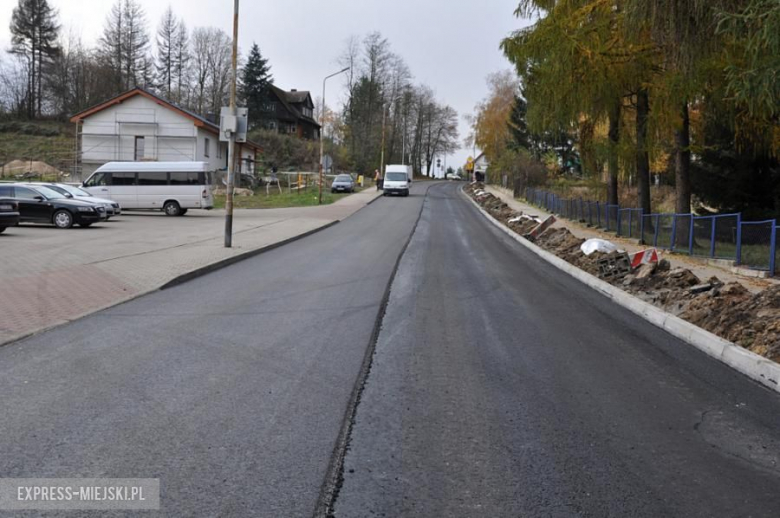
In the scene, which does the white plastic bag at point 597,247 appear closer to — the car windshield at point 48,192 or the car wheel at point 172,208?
the car windshield at point 48,192

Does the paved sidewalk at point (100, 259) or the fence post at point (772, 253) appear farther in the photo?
the fence post at point (772, 253)

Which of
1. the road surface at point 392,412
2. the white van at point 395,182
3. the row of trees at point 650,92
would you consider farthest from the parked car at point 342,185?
the road surface at point 392,412

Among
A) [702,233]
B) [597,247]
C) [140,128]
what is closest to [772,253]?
[702,233]

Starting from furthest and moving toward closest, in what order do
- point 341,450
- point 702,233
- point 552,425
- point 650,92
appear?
point 650,92
point 702,233
point 552,425
point 341,450

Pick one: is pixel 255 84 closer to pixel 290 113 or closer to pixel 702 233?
pixel 290 113

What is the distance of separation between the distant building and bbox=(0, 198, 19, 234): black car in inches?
2413

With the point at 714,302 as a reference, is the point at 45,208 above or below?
above

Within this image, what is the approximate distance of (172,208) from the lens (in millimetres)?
32531

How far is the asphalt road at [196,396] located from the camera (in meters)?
3.93

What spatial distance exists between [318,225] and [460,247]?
28.0 ft

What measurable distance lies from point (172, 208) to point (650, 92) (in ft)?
72.3

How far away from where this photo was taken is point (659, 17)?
1277cm

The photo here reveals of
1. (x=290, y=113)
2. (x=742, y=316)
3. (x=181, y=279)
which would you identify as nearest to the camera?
(x=742, y=316)

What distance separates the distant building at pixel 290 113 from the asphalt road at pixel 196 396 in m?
73.1
